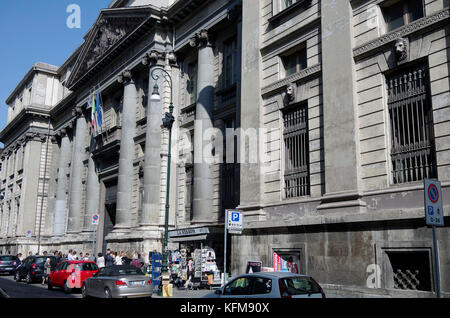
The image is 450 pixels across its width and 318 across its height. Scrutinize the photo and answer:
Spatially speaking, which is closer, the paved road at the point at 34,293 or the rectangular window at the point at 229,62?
the paved road at the point at 34,293

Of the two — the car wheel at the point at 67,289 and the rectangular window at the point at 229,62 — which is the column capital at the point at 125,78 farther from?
the car wheel at the point at 67,289

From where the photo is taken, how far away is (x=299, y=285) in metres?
10.3

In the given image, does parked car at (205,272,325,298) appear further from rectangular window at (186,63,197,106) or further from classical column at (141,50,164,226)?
rectangular window at (186,63,197,106)

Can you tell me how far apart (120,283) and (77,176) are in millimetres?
27403

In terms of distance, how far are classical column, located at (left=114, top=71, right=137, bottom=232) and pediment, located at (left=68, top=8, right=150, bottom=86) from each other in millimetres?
3319

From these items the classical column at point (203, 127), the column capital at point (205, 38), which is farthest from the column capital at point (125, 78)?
the column capital at point (205, 38)

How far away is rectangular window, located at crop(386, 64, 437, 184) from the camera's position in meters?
13.5

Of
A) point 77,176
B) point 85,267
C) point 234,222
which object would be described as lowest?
point 85,267

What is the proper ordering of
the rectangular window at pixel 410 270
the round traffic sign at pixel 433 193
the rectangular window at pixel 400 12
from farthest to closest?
the rectangular window at pixel 400 12 < the rectangular window at pixel 410 270 < the round traffic sign at pixel 433 193

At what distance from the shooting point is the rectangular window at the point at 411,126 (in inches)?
531

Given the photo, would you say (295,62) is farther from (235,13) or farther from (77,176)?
(77,176)

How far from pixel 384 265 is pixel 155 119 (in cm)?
1917

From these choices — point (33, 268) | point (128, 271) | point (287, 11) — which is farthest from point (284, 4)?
point (33, 268)

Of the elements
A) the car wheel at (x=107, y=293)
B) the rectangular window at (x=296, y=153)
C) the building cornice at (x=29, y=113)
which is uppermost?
the building cornice at (x=29, y=113)
